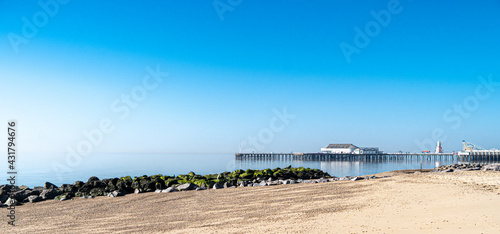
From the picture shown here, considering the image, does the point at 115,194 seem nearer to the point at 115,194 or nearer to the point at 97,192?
the point at 115,194

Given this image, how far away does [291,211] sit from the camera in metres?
10.3

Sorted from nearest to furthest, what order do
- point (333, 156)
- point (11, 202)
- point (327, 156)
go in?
point (11, 202)
point (327, 156)
point (333, 156)

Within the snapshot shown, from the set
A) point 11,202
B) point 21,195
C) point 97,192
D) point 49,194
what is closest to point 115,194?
point 97,192

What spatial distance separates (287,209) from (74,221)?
6593 millimetres

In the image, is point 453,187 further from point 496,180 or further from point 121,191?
point 121,191

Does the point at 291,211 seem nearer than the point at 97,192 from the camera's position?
Yes

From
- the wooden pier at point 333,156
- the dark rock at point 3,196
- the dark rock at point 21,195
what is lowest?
the wooden pier at point 333,156

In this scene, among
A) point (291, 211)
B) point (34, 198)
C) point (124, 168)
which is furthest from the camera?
point (124, 168)

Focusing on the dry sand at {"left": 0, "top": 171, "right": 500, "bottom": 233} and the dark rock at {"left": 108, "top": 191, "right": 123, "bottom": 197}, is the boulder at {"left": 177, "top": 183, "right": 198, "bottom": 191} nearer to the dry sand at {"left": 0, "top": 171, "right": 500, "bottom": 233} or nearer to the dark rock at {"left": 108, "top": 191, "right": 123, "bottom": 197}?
the dry sand at {"left": 0, "top": 171, "right": 500, "bottom": 233}

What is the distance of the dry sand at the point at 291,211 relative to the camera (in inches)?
315

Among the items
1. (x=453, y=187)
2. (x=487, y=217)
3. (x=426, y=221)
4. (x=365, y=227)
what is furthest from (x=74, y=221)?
(x=453, y=187)

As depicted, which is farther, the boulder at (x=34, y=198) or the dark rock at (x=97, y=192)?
the dark rock at (x=97, y=192)

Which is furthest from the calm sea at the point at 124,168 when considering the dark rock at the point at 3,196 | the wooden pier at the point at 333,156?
the dark rock at the point at 3,196

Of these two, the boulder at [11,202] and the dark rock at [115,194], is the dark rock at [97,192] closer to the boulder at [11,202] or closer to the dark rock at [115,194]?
the dark rock at [115,194]
